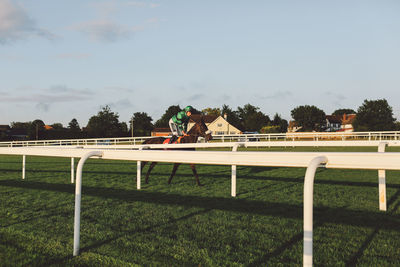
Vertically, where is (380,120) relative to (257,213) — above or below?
above

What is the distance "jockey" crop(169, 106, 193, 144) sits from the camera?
8555mm

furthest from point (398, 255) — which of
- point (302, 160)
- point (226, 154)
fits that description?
point (226, 154)

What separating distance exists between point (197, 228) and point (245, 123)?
8890 cm

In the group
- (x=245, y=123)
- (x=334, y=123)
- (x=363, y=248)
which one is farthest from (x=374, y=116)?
(x=363, y=248)

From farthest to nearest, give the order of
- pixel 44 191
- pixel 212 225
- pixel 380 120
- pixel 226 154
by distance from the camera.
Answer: pixel 380 120 → pixel 44 191 → pixel 212 225 → pixel 226 154

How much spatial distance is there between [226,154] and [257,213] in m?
2.25

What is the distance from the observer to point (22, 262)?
96.8 inches

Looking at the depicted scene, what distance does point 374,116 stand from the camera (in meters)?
63.6

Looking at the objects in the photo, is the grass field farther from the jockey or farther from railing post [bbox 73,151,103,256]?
the jockey

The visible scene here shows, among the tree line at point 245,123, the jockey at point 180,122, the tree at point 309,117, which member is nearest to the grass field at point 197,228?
the jockey at point 180,122

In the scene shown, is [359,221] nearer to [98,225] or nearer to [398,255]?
[398,255]

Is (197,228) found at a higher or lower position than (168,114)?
lower

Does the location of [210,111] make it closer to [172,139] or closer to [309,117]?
[309,117]

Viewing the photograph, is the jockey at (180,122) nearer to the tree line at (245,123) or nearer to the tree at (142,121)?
the tree line at (245,123)
